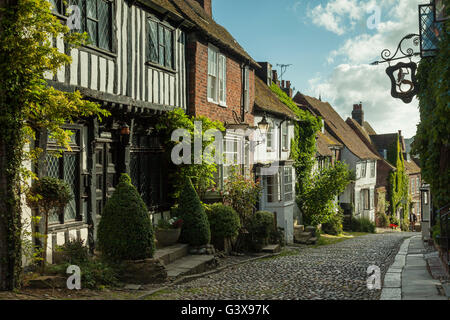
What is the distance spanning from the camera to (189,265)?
31.5ft

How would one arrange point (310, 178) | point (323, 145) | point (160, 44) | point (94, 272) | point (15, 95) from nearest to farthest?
point (15, 95) → point (94, 272) → point (160, 44) → point (310, 178) → point (323, 145)

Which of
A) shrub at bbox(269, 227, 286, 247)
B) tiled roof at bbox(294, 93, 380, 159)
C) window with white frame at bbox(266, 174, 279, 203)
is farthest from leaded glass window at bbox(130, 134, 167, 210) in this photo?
tiled roof at bbox(294, 93, 380, 159)

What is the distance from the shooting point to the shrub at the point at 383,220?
39509 mm

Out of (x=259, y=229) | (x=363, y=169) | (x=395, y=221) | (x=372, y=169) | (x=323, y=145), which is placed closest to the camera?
(x=259, y=229)

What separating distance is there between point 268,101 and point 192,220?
10.5 meters

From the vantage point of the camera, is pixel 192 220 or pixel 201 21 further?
pixel 201 21

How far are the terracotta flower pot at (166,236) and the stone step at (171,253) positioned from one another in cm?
15

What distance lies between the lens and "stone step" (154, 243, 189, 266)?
372 inches

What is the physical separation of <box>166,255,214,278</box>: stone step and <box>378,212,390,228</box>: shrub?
105 feet

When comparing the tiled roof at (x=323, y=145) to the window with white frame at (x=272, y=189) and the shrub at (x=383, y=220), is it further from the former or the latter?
the shrub at (x=383, y=220)

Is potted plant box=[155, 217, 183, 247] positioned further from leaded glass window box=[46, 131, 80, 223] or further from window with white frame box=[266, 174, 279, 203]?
window with white frame box=[266, 174, 279, 203]

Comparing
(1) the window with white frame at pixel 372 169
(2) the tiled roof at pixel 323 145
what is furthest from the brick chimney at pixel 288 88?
(1) the window with white frame at pixel 372 169

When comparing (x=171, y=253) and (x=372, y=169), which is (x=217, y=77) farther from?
(x=372, y=169)

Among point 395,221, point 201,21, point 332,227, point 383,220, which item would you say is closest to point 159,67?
point 201,21
